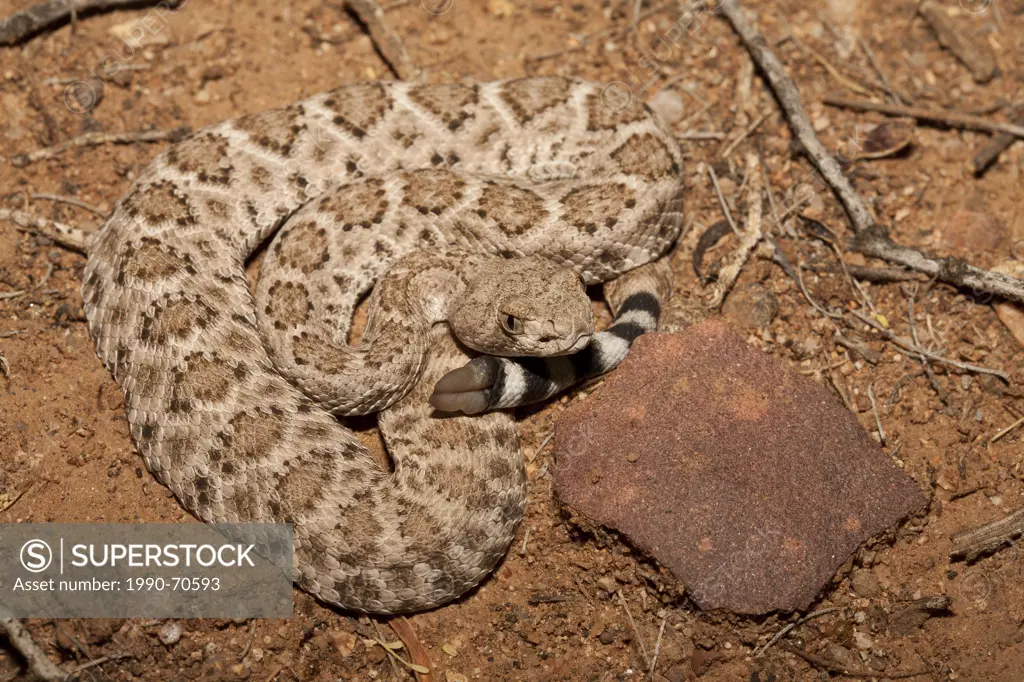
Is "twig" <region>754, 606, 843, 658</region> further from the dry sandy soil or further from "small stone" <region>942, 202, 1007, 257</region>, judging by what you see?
"small stone" <region>942, 202, 1007, 257</region>

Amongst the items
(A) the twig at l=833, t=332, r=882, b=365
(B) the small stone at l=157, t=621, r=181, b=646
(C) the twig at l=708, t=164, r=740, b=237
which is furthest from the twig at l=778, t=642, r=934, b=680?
(B) the small stone at l=157, t=621, r=181, b=646

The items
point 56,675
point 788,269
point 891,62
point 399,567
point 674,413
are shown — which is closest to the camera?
point 56,675

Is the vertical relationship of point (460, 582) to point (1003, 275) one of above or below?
below

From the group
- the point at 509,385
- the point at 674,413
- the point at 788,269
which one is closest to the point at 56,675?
the point at 509,385

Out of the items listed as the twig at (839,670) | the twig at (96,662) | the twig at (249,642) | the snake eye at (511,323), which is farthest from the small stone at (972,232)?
the twig at (96,662)

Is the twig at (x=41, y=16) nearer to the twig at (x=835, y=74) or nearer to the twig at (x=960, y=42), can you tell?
the twig at (x=835, y=74)

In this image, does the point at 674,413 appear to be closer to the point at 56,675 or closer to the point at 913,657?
the point at 913,657
